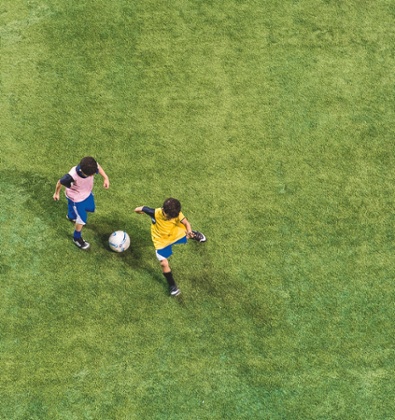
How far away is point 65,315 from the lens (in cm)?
746

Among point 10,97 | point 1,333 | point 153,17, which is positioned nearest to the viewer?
point 1,333

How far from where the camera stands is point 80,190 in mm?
7156

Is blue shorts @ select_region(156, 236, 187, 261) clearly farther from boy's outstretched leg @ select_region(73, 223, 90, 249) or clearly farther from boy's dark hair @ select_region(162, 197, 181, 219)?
boy's outstretched leg @ select_region(73, 223, 90, 249)

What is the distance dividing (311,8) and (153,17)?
2586mm

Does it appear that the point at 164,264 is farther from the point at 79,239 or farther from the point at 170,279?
the point at 79,239

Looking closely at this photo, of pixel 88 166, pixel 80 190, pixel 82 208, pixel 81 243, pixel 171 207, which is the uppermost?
pixel 88 166

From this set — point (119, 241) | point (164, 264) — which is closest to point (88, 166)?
point (119, 241)

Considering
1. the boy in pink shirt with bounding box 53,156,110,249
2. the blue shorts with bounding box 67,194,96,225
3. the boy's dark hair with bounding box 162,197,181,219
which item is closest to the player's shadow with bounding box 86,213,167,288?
the boy in pink shirt with bounding box 53,156,110,249

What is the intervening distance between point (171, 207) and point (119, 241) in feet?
4.37

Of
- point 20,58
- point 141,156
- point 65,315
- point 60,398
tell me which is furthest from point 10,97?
point 60,398

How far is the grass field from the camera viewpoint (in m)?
7.12

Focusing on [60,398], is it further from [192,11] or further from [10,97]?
[192,11]

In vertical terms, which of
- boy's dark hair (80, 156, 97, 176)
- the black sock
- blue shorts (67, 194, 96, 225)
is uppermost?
boy's dark hair (80, 156, 97, 176)

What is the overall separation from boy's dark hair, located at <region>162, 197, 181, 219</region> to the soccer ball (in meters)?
1.20
